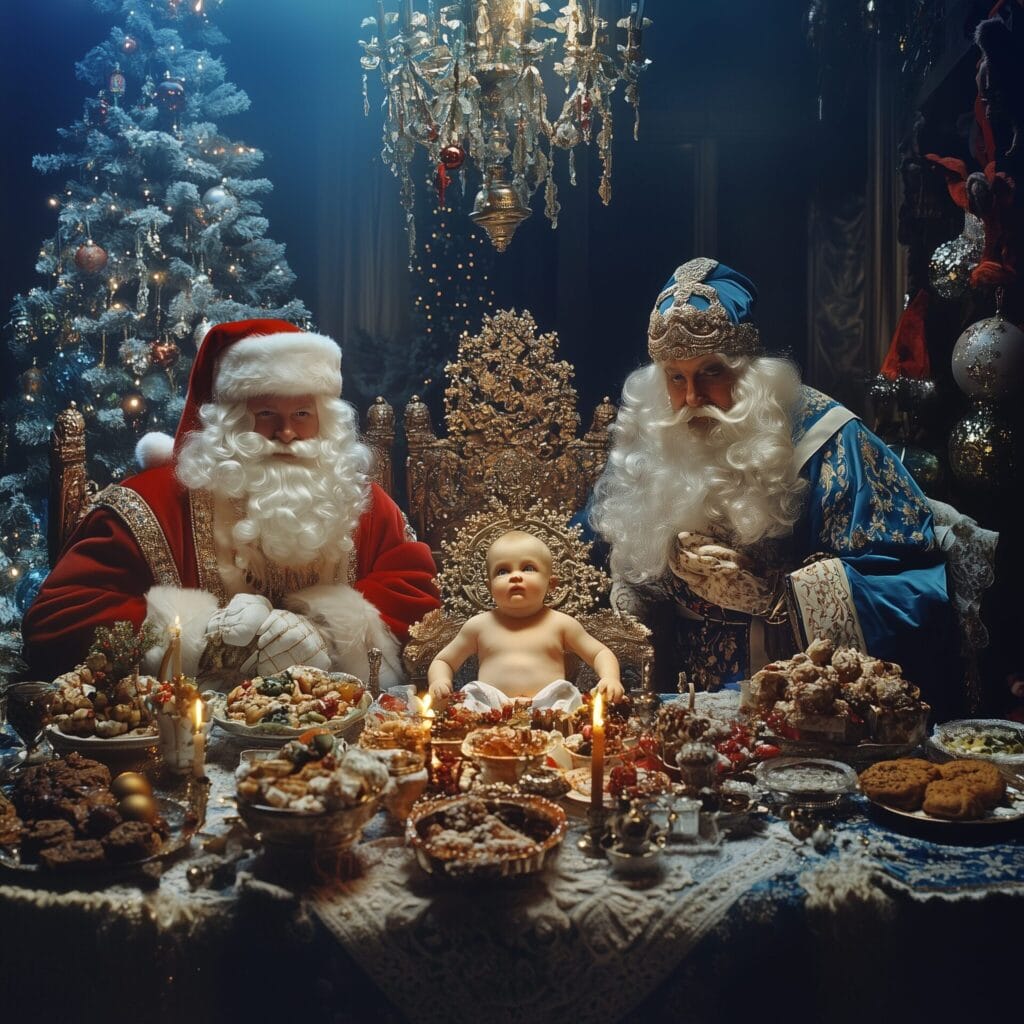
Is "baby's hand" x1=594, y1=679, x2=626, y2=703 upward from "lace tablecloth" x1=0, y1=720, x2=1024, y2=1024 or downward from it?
upward

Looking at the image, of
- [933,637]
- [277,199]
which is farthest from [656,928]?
[277,199]

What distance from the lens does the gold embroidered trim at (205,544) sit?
3.60 metres

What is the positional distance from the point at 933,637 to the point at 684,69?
339 centimetres

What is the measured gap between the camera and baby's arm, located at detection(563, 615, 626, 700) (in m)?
3.01

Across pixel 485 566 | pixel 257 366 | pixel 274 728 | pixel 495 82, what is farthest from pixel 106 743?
pixel 495 82

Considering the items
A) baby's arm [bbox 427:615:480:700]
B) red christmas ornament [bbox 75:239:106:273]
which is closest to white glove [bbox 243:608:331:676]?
baby's arm [bbox 427:615:480:700]

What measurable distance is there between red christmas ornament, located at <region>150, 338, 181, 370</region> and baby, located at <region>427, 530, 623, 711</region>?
3260 mm

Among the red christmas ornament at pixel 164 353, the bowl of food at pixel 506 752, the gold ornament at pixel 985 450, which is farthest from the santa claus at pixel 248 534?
the red christmas ornament at pixel 164 353

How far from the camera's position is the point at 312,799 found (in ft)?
6.54

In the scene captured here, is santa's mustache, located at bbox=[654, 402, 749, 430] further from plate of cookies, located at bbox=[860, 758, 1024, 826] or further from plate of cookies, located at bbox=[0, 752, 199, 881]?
plate of cookies, located at bbox=[0, 752, 199, 881]

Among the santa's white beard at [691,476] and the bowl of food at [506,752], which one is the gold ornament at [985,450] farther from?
the bowl of food at [506,752]

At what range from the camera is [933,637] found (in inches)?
129

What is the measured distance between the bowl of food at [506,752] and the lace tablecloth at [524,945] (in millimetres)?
350

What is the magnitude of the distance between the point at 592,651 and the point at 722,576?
0.60 m
